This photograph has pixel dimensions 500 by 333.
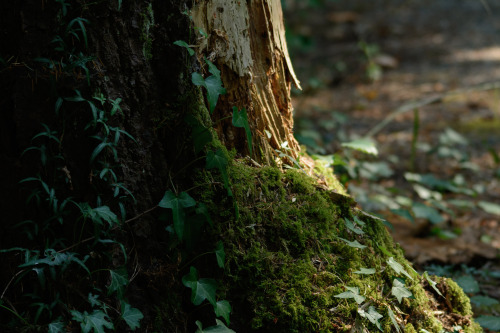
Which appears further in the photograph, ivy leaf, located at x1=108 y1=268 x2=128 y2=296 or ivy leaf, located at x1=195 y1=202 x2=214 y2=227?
ivy leaf, located at x1=195 y1=202 x2=214 y2=227

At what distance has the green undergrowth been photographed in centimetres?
191

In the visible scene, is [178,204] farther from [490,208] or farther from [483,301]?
[490,208]

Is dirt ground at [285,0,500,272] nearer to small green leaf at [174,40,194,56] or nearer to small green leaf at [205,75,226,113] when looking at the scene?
small green leaf at [205,75,226,113]

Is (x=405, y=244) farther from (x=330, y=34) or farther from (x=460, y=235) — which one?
(x=330, y=34)

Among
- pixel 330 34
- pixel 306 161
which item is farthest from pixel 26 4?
pixel 330 34

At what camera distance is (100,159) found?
1761 millimetres

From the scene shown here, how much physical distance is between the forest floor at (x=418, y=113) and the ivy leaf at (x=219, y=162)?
1637 mm

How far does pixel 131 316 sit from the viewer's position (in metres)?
1.75

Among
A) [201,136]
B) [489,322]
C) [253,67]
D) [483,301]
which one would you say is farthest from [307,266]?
[483,301]

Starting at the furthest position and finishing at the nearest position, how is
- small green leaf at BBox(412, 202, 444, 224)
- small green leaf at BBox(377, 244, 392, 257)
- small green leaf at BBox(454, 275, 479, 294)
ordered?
small green leaf at BBox(412, 202, 444, 224) → small green leaf at BBox(454, 275, 479, 294) → small green leaf at BBox(377, 244, 392, 257)

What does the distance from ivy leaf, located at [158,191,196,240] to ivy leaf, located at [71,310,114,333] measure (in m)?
0.43

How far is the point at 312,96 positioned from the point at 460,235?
468cm

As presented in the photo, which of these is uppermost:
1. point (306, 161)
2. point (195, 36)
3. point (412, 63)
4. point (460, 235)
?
point (195, 36)

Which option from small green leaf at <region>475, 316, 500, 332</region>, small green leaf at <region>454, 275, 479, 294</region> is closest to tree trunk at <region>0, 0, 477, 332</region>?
small green leaf at <region>475, 316, 500, 332</region>
